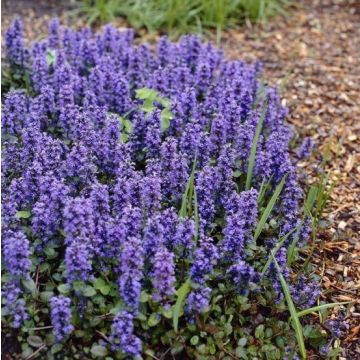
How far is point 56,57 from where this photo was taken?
536 centimetres

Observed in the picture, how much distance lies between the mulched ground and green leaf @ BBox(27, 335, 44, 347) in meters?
1.81

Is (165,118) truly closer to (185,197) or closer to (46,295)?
(185,197)

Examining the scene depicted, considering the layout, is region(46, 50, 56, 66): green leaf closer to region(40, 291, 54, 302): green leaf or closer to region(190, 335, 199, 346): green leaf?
region(40, 291, 54, 302): green leaf

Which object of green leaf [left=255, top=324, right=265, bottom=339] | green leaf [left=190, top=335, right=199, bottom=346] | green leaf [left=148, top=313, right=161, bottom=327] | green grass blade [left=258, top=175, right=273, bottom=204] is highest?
green grass blade [left=258, top=175, right=273, bottom=204]

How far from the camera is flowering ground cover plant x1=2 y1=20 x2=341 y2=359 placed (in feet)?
11.7

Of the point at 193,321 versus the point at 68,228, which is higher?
the point at 68,228

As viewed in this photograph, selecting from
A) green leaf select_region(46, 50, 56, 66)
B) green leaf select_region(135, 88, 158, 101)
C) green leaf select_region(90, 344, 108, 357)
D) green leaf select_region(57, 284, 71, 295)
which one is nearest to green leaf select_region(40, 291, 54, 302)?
green leaf select_region(57, 284, 71, 295)

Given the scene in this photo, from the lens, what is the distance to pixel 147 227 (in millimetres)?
3682

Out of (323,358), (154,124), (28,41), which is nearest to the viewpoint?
(323,358)

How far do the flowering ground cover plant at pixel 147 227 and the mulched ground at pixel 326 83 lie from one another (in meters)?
0.39

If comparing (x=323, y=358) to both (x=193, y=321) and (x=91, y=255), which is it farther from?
(x=91, y=255)

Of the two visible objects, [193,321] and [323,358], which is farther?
[323,358]

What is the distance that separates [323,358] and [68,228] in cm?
169

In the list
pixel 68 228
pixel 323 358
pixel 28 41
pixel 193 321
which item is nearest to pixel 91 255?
pixel 68 228
